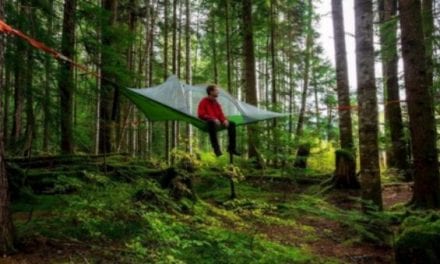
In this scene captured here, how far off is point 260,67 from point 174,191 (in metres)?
15.9

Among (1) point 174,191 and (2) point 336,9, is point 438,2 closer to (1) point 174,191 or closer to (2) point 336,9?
(2) point 336,9

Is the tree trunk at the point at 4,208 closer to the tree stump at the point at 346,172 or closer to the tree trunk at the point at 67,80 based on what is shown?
the tree trunk at the point at 67,80

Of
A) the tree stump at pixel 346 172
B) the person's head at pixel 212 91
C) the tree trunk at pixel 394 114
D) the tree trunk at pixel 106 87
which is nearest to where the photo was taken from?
the person's head at pixel 212 91

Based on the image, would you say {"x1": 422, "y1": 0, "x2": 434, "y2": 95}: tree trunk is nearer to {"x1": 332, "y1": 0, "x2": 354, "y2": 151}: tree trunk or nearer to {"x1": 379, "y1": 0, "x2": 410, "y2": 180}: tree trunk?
{"x1": 379, "y1": 0, "x2": 410, "y2": 180}: tree trunk

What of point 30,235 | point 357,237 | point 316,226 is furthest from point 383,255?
point 30,235

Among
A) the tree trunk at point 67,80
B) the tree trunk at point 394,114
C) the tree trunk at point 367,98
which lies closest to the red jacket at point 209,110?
the tree trunk at point 367,98

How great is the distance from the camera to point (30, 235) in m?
3.37

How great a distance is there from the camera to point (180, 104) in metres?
5.34

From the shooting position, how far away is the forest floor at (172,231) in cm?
326

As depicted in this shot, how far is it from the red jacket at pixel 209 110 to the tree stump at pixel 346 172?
2658 millimetres

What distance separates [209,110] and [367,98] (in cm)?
185

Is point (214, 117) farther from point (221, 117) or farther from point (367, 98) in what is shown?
point (367, 98)

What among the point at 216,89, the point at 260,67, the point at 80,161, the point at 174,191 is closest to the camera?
the point at 174,191

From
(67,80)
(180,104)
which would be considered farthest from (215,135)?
(67,80)
